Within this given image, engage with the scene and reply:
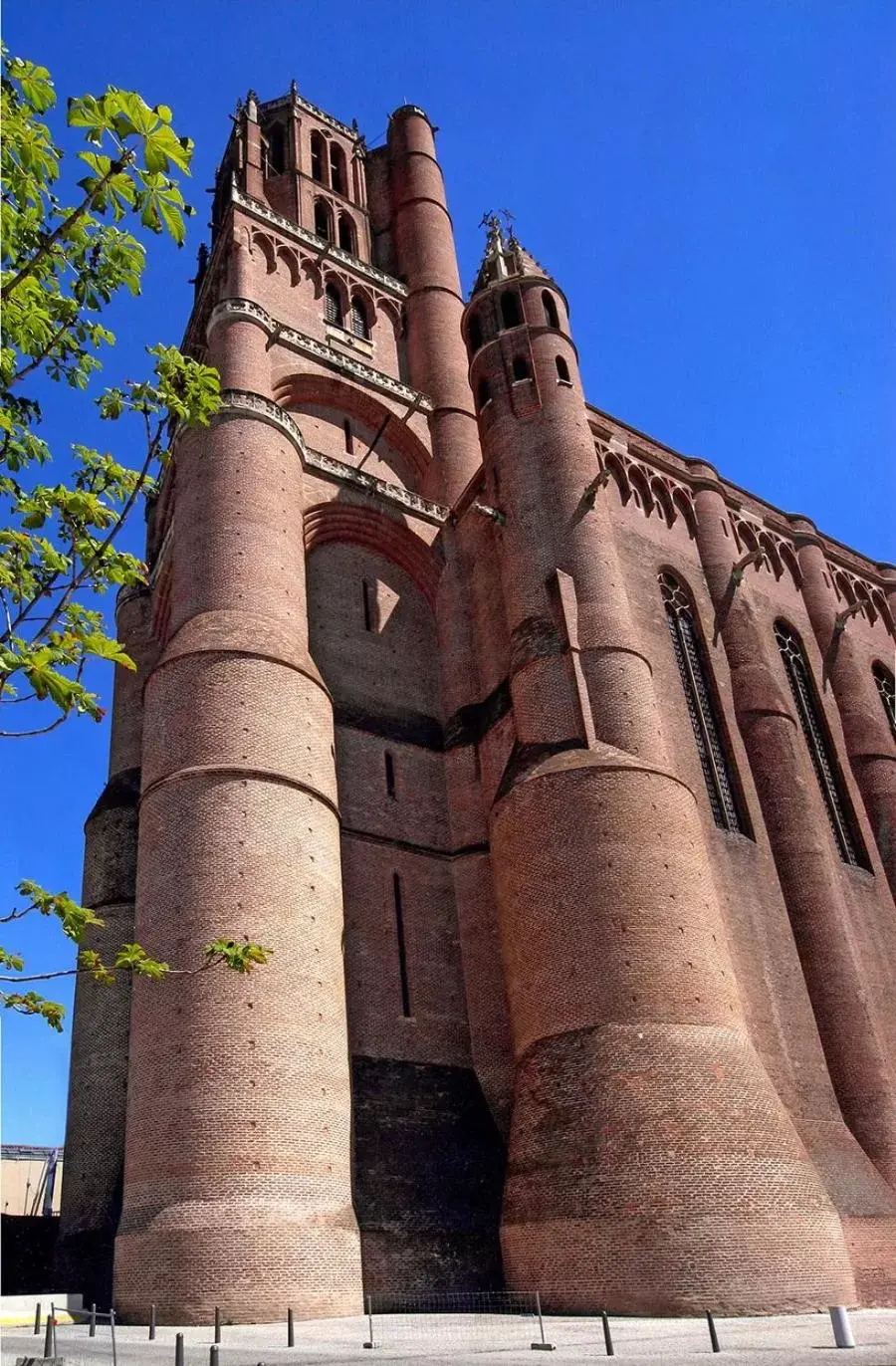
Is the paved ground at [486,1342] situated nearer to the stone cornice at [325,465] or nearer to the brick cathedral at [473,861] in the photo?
the brick cathedral at [473,861]

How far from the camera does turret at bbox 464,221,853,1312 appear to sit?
12891 mm

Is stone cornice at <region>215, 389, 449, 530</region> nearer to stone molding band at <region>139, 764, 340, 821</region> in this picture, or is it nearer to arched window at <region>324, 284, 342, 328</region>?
arched window at <region>324, 284, 342, 328</region>

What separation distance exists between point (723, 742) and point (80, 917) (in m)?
18.0

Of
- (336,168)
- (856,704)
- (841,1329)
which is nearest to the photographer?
(841,1329)

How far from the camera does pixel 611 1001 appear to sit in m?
14.8

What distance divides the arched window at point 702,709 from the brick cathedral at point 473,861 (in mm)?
93

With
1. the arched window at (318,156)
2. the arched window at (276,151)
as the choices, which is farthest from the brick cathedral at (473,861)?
the arched window at (318,156)

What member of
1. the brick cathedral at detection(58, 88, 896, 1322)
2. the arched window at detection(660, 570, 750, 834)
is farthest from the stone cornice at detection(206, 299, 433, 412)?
the arched window at detection(660, 570, 750, 834)

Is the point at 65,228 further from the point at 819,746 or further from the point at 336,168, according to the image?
the point at 336,168

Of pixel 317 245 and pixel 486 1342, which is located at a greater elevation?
pixel 317 245

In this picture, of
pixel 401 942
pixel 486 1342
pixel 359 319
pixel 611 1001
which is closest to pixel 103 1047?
pixel 401 942

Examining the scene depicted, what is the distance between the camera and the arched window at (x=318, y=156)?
33469mm

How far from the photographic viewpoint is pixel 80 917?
5941mm

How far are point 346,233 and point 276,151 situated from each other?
14.5ft
